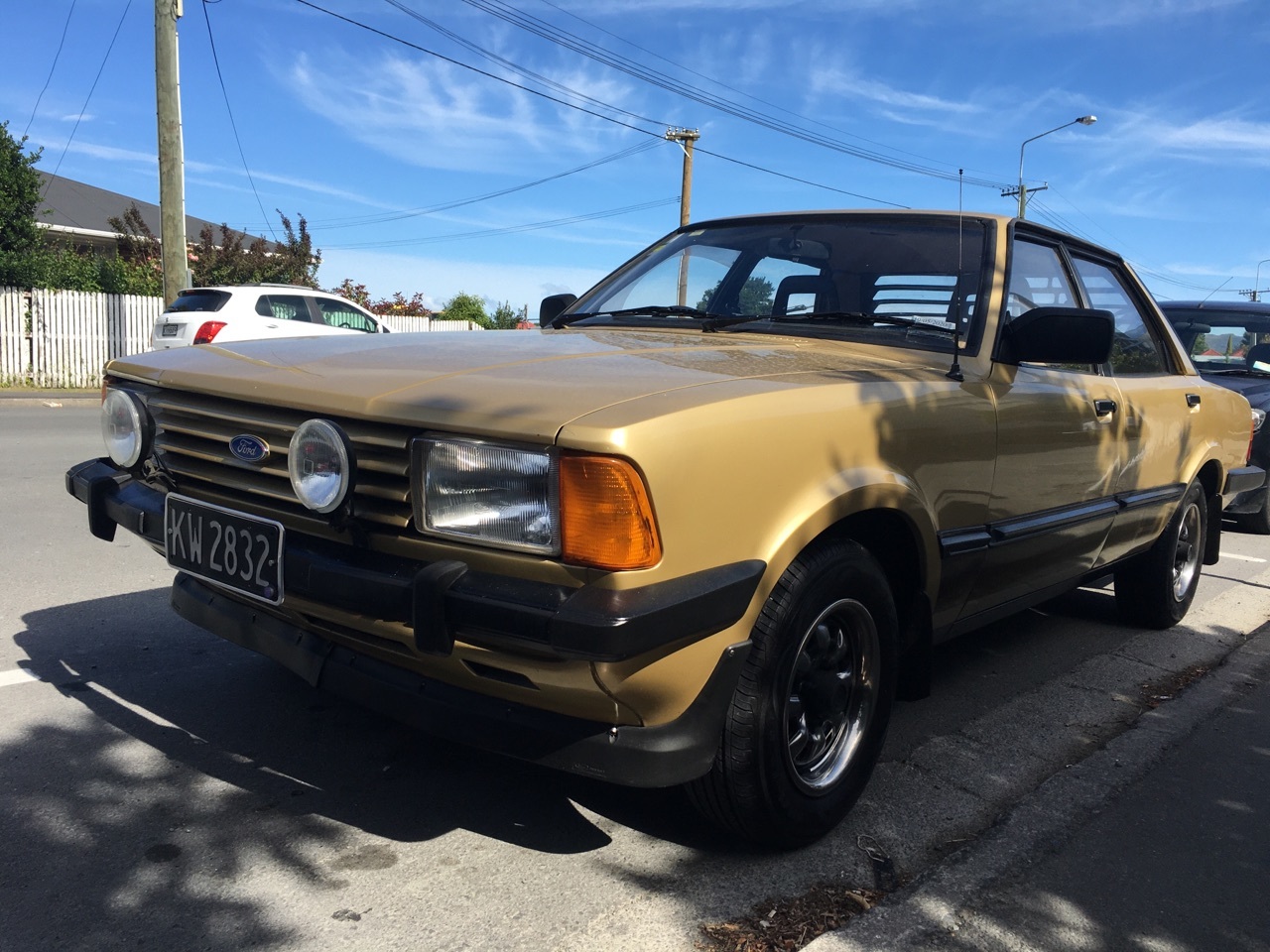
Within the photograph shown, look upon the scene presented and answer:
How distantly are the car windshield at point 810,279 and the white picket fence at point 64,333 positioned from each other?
41.5ft

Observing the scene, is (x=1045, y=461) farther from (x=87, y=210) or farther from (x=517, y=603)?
(x=87, y=210)

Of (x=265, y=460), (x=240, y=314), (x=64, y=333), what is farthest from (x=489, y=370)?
(x=64, y=333)

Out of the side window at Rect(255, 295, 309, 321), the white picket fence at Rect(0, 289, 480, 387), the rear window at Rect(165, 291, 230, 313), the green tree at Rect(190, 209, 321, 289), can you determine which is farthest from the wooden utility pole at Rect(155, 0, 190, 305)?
the green tree at Rect(190, 209, 321, 289)

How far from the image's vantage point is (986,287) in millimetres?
3260

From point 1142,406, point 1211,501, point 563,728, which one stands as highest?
point 1142,406

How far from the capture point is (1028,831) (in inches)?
104

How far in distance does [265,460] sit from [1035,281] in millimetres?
2697

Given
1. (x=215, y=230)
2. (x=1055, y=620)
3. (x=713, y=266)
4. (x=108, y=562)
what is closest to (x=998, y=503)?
(x=713, y=266)

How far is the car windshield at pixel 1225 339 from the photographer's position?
816 cm

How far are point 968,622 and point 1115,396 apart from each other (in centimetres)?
120

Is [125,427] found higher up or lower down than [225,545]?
higher up

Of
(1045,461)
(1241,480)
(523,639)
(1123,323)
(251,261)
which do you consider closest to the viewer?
(523,639)

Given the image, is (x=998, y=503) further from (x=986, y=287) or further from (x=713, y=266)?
(x=713, y=266)

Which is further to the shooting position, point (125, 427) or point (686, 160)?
point (686, 160)
